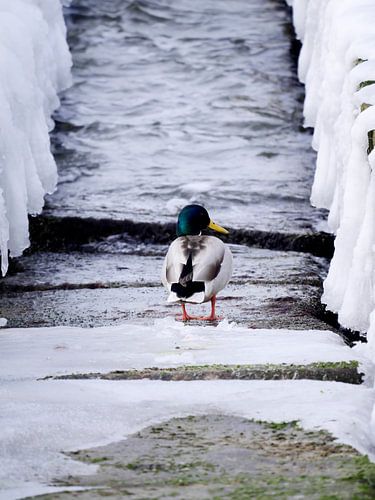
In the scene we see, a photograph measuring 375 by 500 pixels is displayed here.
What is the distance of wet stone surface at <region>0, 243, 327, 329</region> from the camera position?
4852 millimetres

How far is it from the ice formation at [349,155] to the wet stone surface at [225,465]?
81 centimetres

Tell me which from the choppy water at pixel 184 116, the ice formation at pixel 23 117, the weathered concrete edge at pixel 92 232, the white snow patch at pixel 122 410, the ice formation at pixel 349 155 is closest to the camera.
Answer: the white snow patch at pixel 122 410

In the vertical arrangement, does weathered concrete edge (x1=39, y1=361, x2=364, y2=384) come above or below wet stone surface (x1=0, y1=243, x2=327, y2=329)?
above

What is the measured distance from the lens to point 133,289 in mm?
5414

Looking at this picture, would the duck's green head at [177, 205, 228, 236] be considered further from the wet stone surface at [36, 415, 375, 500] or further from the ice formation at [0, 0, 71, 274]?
the wet stone surface at [36, 415, 375, 500]

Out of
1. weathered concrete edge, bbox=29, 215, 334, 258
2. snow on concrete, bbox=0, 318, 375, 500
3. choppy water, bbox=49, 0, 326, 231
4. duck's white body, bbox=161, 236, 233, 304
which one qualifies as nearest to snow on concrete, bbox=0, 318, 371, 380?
snow on concrete, bbox=0, 318, 375, 500

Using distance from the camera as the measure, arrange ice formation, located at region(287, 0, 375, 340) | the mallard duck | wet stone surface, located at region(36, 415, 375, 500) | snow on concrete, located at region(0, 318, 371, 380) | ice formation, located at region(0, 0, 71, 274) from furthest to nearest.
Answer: ice formation, located at region(0, 0, 71, 274), the mallard duck, ice formation, located at region(287, 0, 375, 340), snow on concrete, located at region(0, 318, 371, 380), wet stone surface, located at region(36, 415, 375, 500)

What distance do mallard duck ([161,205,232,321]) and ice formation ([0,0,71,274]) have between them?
2.92ft

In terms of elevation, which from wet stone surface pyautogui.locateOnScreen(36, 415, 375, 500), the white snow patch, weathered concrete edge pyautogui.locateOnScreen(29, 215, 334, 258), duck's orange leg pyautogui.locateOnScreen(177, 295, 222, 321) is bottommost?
weathered concrete edge pyautogui.locateOnScreen(29, 215, 334, 258)

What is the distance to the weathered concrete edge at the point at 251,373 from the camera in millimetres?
3572

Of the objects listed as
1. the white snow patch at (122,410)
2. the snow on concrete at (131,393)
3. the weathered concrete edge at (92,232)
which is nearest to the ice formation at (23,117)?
the weathered concrete edge at (92,232)

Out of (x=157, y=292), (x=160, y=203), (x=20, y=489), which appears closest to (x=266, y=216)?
(x=160, y=203)

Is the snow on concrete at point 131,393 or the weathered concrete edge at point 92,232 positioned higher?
the snow on concrete at point 131,393

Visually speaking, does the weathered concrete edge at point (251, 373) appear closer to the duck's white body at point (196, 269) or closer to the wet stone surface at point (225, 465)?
the wet stone surface at point (225, 465)
